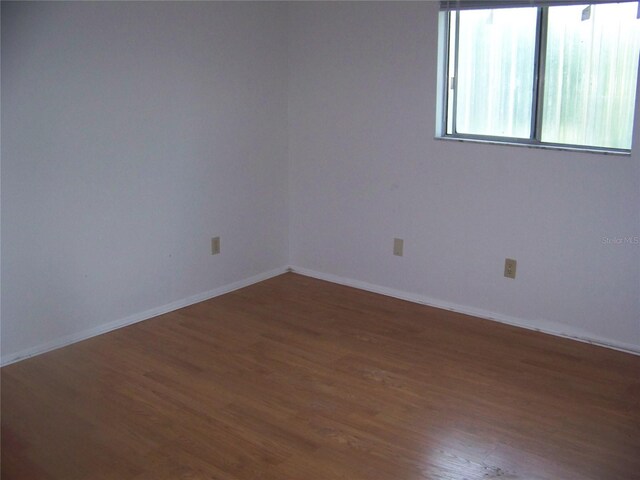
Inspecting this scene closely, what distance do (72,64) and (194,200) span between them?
1055 mm

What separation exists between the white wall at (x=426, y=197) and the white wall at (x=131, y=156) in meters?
0.27

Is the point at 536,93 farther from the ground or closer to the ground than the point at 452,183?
farther from the ground

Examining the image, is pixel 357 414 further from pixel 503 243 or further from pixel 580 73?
pixel 580 73

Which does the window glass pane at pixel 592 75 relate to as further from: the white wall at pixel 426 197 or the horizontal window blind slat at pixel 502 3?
the white wall at pixel 426 197

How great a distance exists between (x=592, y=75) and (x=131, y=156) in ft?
7.76

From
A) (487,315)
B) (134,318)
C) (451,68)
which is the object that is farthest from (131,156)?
(487,315)

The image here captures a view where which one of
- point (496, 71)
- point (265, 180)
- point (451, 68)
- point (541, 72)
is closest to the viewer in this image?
point (541, 72)

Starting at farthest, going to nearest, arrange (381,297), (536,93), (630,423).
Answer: (381,297), (536,93), (630,423)

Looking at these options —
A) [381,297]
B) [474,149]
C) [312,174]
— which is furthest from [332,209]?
[474,149]

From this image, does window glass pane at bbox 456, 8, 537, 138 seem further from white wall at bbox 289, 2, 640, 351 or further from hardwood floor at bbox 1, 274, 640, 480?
hardwood floor at bbox 1, 274, 640, 480

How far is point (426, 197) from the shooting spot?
13.6 feet

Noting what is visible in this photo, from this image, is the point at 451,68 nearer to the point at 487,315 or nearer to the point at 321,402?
the point at 487,315

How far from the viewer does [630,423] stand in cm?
287

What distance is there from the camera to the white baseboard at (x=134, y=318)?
3408 mm
